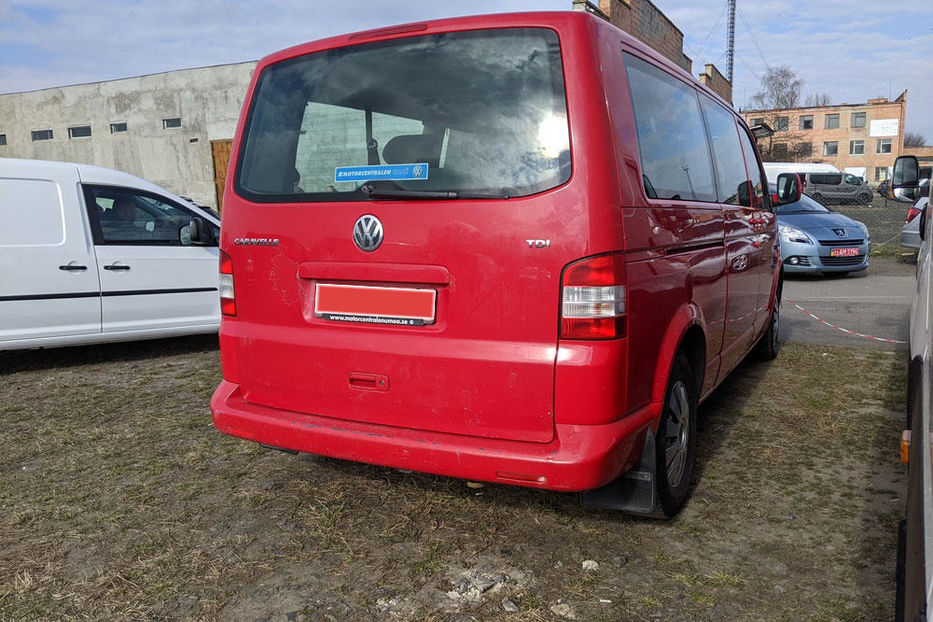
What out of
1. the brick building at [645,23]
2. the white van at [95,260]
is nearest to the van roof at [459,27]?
the white van at [95,260]

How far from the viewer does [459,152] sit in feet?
8.08

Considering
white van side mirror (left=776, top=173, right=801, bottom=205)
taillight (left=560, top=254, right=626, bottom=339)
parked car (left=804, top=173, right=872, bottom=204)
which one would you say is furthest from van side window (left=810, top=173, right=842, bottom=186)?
taillight (left=560, top=254, right=626, bottom=339)

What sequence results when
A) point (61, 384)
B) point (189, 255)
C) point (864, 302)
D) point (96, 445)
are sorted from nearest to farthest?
point (96, 445) < point (61, 384) < point (189, 255) < point (864, 302)

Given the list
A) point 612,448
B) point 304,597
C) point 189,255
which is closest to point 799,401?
point 612,448

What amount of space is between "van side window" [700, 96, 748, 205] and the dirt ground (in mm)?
1374

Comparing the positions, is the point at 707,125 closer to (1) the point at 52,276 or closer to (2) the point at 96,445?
(2) the point at 96,445

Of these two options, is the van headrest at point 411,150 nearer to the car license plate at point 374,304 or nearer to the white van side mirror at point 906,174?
the car license plate at point 374,304

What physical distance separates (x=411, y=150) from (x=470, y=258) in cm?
46

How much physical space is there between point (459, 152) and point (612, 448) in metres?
1.13

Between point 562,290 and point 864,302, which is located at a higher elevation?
point 562,290

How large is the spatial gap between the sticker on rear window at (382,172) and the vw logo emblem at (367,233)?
15 centimetres

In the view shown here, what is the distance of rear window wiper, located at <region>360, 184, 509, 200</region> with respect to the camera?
2426 millimetres

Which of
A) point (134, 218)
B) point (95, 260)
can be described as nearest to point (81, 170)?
point (134, 218)

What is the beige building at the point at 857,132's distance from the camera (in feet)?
230
